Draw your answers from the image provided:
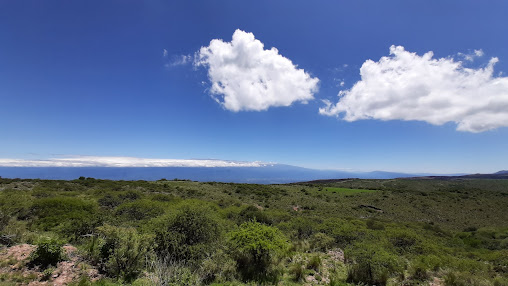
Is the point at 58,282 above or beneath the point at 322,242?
above

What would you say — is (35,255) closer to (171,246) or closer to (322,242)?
(171,246)

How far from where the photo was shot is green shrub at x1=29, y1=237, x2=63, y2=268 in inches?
302

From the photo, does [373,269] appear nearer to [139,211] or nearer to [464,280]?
[464,280]

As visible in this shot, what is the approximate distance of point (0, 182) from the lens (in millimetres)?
29500

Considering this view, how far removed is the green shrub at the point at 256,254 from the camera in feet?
28.5

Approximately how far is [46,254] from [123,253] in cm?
281

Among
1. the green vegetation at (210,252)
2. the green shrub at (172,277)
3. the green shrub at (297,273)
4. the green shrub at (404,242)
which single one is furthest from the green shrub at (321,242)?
the green shrub at (172,277)

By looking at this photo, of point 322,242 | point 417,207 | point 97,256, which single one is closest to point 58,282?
point 97,256

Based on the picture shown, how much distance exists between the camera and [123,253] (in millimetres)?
7852

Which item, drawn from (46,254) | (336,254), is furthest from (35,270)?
(336,254)

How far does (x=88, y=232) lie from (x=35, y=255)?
12.5 ft

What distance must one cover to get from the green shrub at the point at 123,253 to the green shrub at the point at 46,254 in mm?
1383

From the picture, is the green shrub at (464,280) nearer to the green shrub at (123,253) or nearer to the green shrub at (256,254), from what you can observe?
the green shrub at (256,254)

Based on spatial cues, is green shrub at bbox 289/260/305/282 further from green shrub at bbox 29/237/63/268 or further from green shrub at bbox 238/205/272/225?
green shrub at bbox 238/205/272/225
